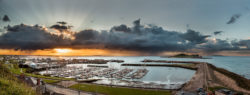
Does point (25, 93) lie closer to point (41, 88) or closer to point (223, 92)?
point (41, 88)

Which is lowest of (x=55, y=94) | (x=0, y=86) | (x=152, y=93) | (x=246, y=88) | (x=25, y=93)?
(x=246, y=88)

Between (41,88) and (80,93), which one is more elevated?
(41,88)

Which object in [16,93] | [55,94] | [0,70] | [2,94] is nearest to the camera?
[2,94]

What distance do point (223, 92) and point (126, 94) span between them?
22.8 m

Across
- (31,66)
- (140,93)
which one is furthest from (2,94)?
(31,66)

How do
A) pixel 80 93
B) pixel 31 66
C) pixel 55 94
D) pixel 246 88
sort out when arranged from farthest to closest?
pixel 31 66, pixel 246 88, pixel 80 93, pixel 55 94

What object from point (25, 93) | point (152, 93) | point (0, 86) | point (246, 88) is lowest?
point (246, 88)

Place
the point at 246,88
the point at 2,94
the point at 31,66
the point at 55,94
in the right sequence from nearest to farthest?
1. the point at 2,94
2. the point at 55,94
3. the point at 246,88
4. the point at 31,66

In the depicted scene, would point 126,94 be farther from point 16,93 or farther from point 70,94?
point 16,93

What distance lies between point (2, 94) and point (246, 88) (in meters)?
55.9

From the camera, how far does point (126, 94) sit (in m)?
27.8

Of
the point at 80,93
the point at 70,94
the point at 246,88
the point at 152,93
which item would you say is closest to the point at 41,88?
the point at 70,94

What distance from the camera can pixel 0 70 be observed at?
12836 mm

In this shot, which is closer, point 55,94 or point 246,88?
point 55,94
